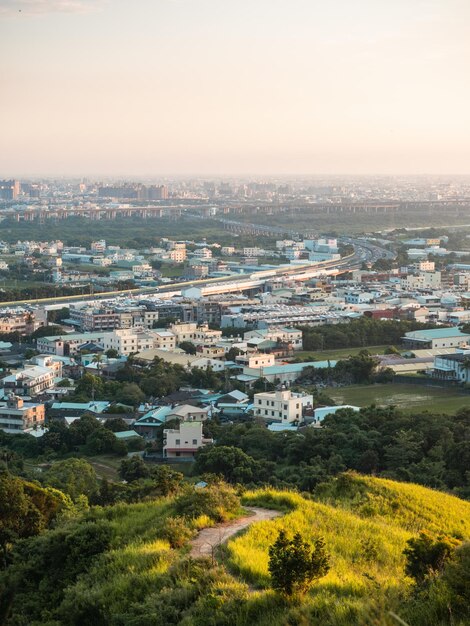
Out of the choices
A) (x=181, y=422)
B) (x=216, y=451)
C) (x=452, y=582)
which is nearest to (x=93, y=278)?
(x=181, y=422)

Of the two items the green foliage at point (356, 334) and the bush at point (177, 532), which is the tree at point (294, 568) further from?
the green foliage at point (356, 334)

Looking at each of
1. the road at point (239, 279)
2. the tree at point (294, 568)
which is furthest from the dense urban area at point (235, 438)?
the road at point (239, 279)

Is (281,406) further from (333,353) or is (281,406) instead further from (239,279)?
(239,279)

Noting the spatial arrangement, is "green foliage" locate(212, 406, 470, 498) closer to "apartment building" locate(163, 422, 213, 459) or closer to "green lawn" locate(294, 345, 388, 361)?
"apartment building" locate(163, 422, 213, 459)

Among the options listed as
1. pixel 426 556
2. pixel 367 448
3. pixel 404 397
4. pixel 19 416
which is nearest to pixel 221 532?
pixel 426 556

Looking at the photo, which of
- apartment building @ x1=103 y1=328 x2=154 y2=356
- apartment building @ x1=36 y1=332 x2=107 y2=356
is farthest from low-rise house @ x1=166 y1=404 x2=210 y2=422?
apartment building @ x1=36 y1=332 x2=107 y2=356

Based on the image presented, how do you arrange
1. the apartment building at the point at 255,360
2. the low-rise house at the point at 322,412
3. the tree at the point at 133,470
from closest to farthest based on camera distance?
the tree at the point at 133,470 → the low-rise house at the point at 322,412 → the apartment building at the point at 255,360

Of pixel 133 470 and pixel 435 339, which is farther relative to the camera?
pixel 435 339
